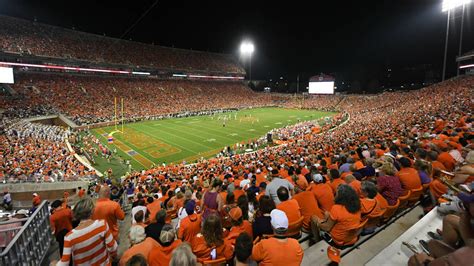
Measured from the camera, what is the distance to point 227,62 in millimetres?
86500

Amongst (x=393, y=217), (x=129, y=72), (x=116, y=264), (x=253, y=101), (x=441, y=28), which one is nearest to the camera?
(x=116, y=264)

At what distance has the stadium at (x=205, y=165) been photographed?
3.16m

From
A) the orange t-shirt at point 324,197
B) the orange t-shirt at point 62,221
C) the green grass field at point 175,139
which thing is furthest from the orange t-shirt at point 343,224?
the green grass field at point 175,139

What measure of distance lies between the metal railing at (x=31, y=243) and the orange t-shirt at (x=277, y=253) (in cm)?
349

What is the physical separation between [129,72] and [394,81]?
71.3m

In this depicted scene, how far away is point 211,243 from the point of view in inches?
124

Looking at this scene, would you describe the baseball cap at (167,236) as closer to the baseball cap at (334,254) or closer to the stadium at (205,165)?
the stadium at (205,165)

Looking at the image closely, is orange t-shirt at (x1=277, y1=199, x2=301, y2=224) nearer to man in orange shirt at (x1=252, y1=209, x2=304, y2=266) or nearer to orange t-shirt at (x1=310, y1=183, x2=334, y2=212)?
orange t-shirt at (x1=310, y1=183, x2=334, y2=212)

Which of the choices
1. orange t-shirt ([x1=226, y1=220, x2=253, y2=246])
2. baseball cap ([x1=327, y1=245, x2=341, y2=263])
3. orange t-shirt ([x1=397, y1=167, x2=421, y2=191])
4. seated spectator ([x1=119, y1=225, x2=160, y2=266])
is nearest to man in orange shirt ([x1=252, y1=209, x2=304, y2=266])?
orange t-shirt ([x1=226, y1=220, x2=253, y2=246])

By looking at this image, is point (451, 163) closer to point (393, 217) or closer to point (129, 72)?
point (393, 217)

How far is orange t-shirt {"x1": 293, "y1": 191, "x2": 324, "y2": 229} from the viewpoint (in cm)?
430

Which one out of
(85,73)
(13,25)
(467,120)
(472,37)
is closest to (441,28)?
(472,37)

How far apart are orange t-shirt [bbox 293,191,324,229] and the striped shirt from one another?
3.13 meters

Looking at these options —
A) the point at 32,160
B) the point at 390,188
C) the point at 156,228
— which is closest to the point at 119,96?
the point at 32,160
